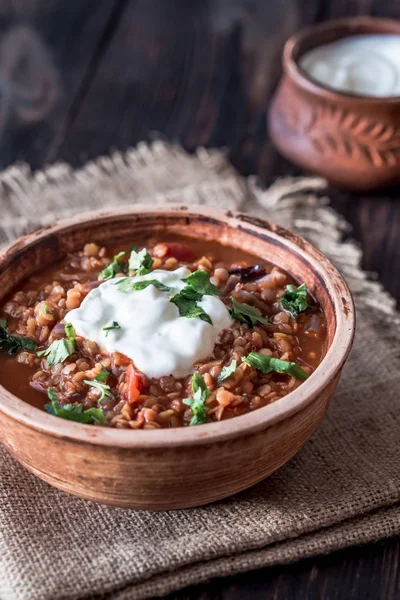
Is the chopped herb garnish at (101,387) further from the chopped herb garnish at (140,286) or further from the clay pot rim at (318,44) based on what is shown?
the clay pot rim at (318,44)

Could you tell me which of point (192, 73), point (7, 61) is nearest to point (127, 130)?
point (192, 73)

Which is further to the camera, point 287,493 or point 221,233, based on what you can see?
point 221,233

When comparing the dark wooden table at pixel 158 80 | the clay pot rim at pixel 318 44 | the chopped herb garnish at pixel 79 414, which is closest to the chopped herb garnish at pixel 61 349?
the chopped herb garnish at pixel 79 414

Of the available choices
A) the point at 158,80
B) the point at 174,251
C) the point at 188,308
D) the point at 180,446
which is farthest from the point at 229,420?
the point at 158,80

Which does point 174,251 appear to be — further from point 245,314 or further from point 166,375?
point 166,375

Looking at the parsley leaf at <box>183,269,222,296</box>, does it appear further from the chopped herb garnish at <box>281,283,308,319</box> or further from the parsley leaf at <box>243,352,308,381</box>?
the parsley leaf at <box>243,352,308,381</box>

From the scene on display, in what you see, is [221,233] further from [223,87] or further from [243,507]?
[223,87]

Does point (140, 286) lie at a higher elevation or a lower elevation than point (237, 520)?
higher
